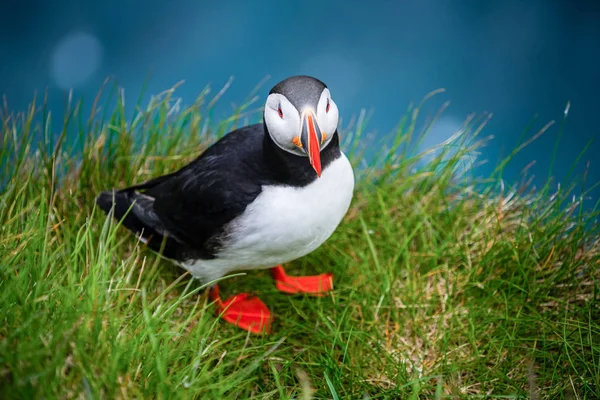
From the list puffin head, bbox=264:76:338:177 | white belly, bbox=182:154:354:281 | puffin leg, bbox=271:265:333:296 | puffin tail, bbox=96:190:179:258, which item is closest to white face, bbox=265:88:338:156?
puffin head, bbox=264:76:338:177

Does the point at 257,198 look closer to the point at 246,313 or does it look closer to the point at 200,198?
the point at 200,198

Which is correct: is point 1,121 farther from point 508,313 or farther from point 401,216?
point 508,313

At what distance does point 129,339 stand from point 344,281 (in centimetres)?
103

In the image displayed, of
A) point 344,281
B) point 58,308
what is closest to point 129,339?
point 58,308

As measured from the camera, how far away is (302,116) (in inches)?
60.4

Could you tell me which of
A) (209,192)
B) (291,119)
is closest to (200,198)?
(209,192)

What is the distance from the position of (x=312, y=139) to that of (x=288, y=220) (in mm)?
347

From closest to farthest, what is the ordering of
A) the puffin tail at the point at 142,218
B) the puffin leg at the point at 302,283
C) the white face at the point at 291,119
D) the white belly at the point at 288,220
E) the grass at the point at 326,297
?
1. the grass at the point at 326,297
2. the white face at the point at 291,119
3. the white belly at the point at 288,220
4. the puffin tail at the point at 142,218
5. the puffin leg at the point at 302,283

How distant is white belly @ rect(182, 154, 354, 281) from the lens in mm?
1771

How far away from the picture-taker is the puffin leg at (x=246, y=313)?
2.11m

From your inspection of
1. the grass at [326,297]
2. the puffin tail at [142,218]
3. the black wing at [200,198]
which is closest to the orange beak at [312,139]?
the black wing at [200,198]

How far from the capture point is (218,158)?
196cm

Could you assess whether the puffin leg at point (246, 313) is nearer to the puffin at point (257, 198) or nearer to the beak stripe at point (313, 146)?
the puffin at point (257, 198)

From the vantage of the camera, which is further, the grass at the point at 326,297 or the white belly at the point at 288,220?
the white belly at the point at 288,220
